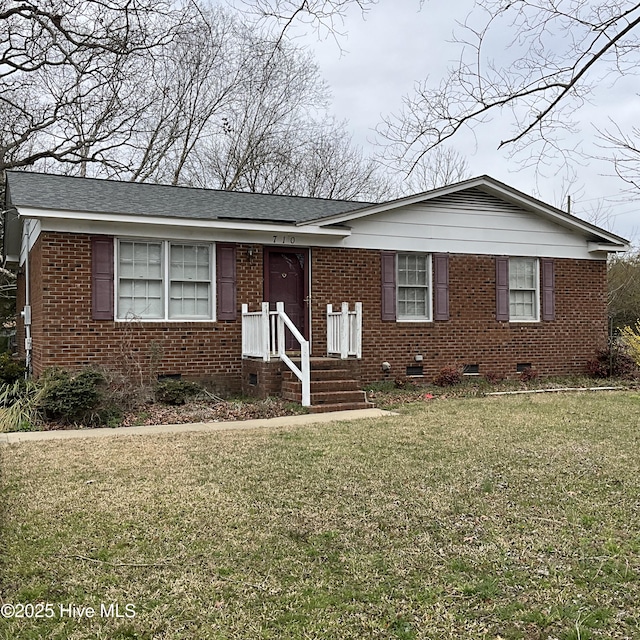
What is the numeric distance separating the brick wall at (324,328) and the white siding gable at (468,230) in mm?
308

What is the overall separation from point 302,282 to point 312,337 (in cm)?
110

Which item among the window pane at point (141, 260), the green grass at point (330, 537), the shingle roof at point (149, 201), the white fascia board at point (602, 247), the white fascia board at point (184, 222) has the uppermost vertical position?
the shingle roof at point (149, 201)

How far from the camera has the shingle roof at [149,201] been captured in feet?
36.7

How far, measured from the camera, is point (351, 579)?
3859mm

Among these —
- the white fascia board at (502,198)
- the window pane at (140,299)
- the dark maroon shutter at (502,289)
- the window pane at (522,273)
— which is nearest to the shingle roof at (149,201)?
the white fascia board at (502,198)

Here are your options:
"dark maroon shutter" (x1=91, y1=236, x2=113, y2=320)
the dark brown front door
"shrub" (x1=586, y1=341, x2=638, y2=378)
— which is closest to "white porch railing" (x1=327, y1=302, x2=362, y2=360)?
the dark brown front door

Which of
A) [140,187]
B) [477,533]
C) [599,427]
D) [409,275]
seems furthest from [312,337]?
[477,533]

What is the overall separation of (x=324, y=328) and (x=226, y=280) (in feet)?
7.31

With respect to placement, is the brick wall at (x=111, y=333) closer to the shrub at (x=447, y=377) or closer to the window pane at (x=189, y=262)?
the window pane at (x=189, y=262)

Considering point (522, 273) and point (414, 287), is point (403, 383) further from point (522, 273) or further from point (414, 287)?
point (522, 273)

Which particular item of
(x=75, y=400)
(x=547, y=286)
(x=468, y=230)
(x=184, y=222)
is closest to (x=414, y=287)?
(x=468, y=230)

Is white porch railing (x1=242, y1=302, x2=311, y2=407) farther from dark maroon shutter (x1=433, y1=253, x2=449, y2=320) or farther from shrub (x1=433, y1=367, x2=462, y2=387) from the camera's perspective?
dark maroon shutter (x1=433, y1=253, x2=449, y2=320)

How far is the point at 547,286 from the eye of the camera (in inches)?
594

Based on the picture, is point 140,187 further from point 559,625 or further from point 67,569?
point 559,625
